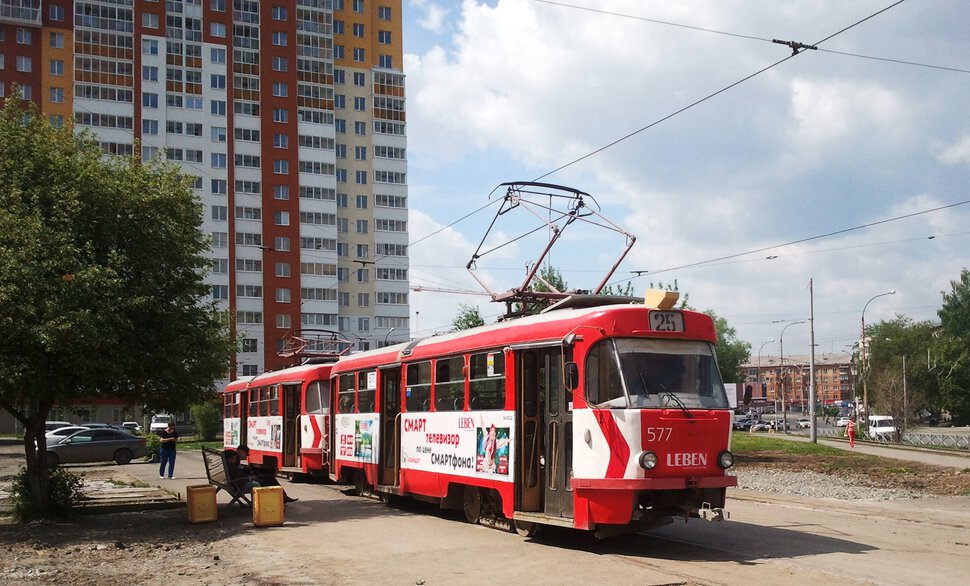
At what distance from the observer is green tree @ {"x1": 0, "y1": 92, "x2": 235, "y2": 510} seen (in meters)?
14.9

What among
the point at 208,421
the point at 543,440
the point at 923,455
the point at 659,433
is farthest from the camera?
the point at 208,421

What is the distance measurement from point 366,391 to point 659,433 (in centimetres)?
935

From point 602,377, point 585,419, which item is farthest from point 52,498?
point 602,377

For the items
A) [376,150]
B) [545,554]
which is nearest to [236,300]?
[376,150]

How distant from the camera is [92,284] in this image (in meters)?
15.2

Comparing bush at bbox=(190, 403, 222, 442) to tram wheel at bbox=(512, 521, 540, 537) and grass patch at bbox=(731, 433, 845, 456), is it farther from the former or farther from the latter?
tram wheel at bbox=(512, 521, 540, 537)

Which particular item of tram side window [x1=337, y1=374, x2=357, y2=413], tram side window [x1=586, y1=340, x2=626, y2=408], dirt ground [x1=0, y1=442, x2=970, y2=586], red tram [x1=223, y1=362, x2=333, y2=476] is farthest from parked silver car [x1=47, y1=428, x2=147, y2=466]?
tram side window [x1=586, y1=340, x2=626, y2=408]

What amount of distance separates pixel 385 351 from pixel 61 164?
677 centimetres

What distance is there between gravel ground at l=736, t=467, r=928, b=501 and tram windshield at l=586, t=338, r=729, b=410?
10.2m

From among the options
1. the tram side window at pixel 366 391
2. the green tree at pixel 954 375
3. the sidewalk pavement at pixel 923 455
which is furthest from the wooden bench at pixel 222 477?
the green tree at pixel 954 375

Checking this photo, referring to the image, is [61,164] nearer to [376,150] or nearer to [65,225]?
[65,225]

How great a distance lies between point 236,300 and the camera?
8144 centimetres

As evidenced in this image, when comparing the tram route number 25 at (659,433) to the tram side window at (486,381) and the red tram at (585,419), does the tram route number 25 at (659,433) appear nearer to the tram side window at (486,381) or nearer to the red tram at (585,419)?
the red tram at (585,419)

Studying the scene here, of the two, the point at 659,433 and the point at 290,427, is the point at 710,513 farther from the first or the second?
the point at 290,427
